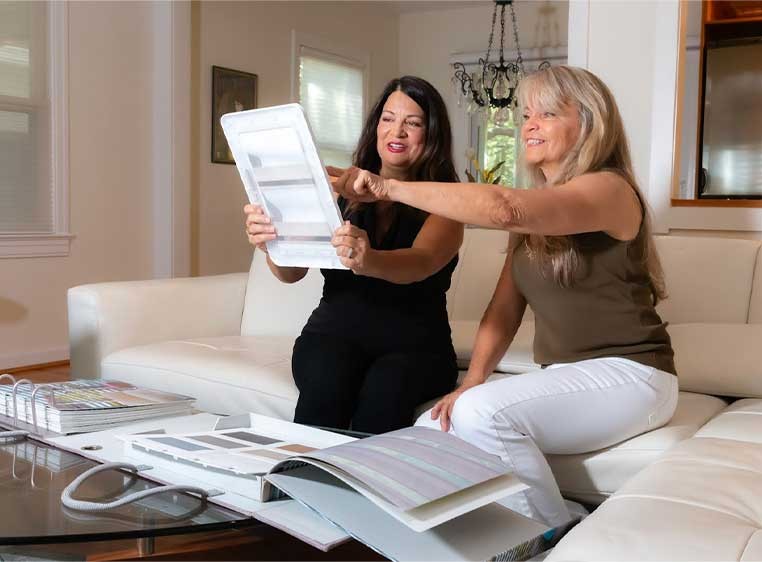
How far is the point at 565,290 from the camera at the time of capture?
1794 mm

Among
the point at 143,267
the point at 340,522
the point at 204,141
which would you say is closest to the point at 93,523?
the point at 340,522

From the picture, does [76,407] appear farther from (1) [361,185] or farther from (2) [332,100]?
(2) [332,100]

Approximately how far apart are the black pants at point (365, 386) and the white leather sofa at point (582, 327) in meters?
0.19

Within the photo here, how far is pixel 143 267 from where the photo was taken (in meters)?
5.49

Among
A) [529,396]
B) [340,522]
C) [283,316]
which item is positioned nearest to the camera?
[340,522]

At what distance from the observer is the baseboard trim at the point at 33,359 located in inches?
181

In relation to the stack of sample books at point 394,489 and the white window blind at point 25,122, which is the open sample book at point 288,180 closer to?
the stack of sample books at point 394,489

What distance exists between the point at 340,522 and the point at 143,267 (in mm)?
4605

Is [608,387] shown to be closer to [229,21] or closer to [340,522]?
[340,522]

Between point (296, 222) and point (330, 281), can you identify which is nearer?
point (296, 222)

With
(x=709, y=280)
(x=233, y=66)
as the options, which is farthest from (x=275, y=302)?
(x=233, y=66)

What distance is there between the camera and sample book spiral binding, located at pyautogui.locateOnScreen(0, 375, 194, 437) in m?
1.64

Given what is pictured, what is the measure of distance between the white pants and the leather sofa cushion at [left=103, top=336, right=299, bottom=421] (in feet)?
2.16

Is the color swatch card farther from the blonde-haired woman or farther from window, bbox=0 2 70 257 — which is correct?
window, bbox=0 2 70 257
